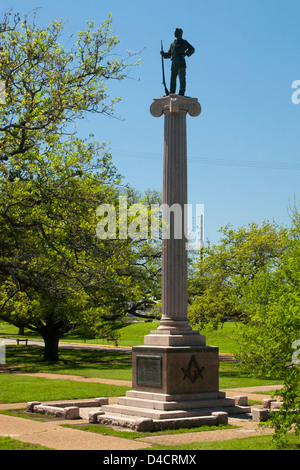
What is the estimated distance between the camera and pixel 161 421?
1223 cm

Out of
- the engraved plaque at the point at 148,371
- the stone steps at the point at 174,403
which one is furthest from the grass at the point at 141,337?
the stone steps at the point at 174,403

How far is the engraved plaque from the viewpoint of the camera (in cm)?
1393

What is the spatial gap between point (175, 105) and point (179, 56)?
183 centimetres

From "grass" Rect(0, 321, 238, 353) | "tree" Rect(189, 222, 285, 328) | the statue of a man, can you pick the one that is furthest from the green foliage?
"grass" Rect(0, 321, 238, 353)

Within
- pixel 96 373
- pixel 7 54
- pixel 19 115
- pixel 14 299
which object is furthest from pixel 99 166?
pixel 96 373

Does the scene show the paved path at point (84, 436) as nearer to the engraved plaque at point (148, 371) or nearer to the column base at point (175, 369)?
the column base at point (175, 369)

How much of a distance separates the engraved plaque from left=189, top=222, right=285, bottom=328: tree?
13807mm

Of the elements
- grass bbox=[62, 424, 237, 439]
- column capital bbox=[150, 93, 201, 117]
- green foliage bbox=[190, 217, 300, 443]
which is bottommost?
grass bbox=[62, 424, 237, 439]

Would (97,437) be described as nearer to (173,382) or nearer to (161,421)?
(161,421)

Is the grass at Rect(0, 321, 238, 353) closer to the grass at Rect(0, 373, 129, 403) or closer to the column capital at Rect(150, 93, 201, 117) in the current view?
the grass at Rect(0, 373, 129, 403)

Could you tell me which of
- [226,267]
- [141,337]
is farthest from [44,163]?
[141,337]

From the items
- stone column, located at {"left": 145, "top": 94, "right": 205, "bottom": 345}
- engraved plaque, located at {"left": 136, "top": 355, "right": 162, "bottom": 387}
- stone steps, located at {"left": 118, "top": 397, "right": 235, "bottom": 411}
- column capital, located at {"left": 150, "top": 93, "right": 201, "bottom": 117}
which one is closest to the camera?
stone steps, located at {"left": 118, "top": 397, "right": 235, "bottom": 411}

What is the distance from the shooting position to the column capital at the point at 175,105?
51.5 ft

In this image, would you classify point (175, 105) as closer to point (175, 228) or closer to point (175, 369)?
point (175, 228)
